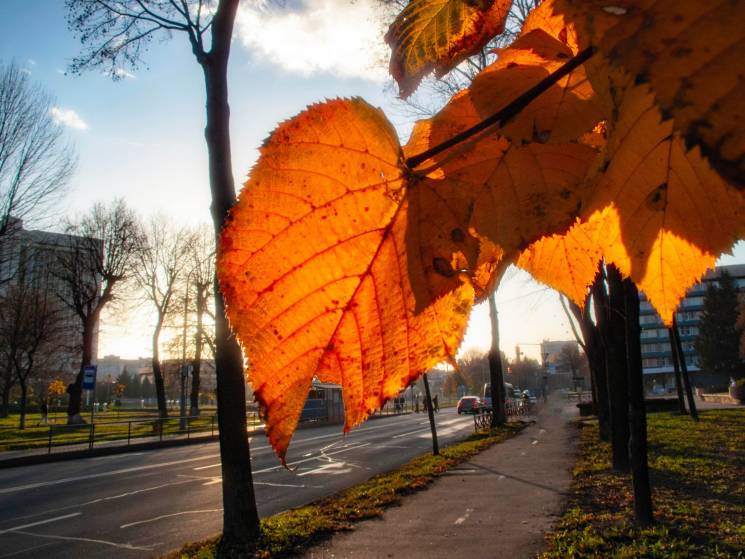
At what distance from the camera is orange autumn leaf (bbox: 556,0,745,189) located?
0.19 meters

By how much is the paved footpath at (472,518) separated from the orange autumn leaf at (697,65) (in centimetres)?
642

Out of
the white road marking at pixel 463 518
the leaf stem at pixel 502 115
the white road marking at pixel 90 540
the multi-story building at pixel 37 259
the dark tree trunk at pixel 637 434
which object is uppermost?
the multi-story building at pixel 37 259

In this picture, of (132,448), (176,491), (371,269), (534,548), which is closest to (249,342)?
(371,269)

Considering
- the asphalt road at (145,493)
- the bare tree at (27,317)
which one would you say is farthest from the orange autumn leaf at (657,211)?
the bare tree at (27,317)

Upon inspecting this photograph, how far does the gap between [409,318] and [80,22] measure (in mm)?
10661

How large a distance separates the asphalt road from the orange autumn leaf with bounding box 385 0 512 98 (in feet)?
16.1

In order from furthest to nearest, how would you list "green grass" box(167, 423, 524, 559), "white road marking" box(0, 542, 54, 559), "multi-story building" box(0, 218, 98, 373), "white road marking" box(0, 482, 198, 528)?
"multi-story building" box(0, 218, 98, 373) < "white road marking" box(0, 482, 198, 528) < "white road marking" box(0, 542, 54, 559) < "green grass" box(167, 423, 524, 559)

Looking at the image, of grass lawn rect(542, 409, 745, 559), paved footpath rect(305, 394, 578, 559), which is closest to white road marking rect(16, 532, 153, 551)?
paved footpath rect(305, 394, 578, 559)

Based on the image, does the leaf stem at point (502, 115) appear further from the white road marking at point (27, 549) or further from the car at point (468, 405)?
the car at point (468, 405)

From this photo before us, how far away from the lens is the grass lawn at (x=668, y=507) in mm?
5395

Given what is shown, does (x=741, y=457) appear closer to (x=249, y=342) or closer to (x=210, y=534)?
(x=210, y=534)

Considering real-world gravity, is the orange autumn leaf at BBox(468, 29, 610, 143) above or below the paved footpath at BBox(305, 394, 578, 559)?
above

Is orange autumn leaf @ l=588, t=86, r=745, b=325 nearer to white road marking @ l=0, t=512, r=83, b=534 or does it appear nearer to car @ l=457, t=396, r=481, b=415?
white road marking @ l=0, t=512, r=83, b=534

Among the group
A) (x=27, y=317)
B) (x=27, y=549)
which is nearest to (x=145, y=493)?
(x=27, y=549)
